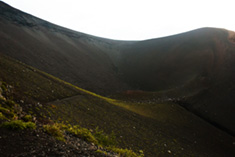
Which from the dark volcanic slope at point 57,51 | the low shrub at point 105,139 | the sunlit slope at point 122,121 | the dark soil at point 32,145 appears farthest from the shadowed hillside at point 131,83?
the dark soil at point 32,145

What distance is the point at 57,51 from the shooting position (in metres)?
48.9

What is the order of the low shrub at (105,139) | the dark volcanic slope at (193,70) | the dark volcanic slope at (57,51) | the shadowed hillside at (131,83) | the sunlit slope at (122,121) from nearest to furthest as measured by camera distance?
the low shrub at (105,139)
the sunlit slope at (122,121)
the shadowed hillside at (131,83)
the dark volcanic slope at (193,70)
the dark volcanic slope at (57,51)

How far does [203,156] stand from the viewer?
55.4 ft

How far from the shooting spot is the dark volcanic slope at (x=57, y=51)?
39312 millimetres

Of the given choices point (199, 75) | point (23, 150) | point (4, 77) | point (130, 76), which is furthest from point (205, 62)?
point (23, 150)

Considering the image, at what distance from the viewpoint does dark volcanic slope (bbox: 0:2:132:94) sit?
A: 129ft

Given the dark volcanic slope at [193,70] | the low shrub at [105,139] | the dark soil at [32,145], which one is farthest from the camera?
the dark volcanic slope at [193,70]

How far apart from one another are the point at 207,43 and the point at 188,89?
21.5 meters

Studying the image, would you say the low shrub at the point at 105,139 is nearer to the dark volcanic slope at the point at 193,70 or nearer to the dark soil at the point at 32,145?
the dark soil at the point at 32,145

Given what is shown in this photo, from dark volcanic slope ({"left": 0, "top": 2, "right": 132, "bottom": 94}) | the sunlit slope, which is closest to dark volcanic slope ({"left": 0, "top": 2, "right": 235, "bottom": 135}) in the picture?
dark volcanic slope ({"left": 0, "top": 2, "right": 132, "bottom": 94})

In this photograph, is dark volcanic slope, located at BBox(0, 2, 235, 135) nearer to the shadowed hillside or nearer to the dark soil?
the shadowed hillside

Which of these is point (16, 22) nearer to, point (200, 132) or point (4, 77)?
point (4, 77)

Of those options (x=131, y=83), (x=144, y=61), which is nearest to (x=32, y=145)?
(x=131, y=83)

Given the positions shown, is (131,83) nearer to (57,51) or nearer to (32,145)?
(57,51)
